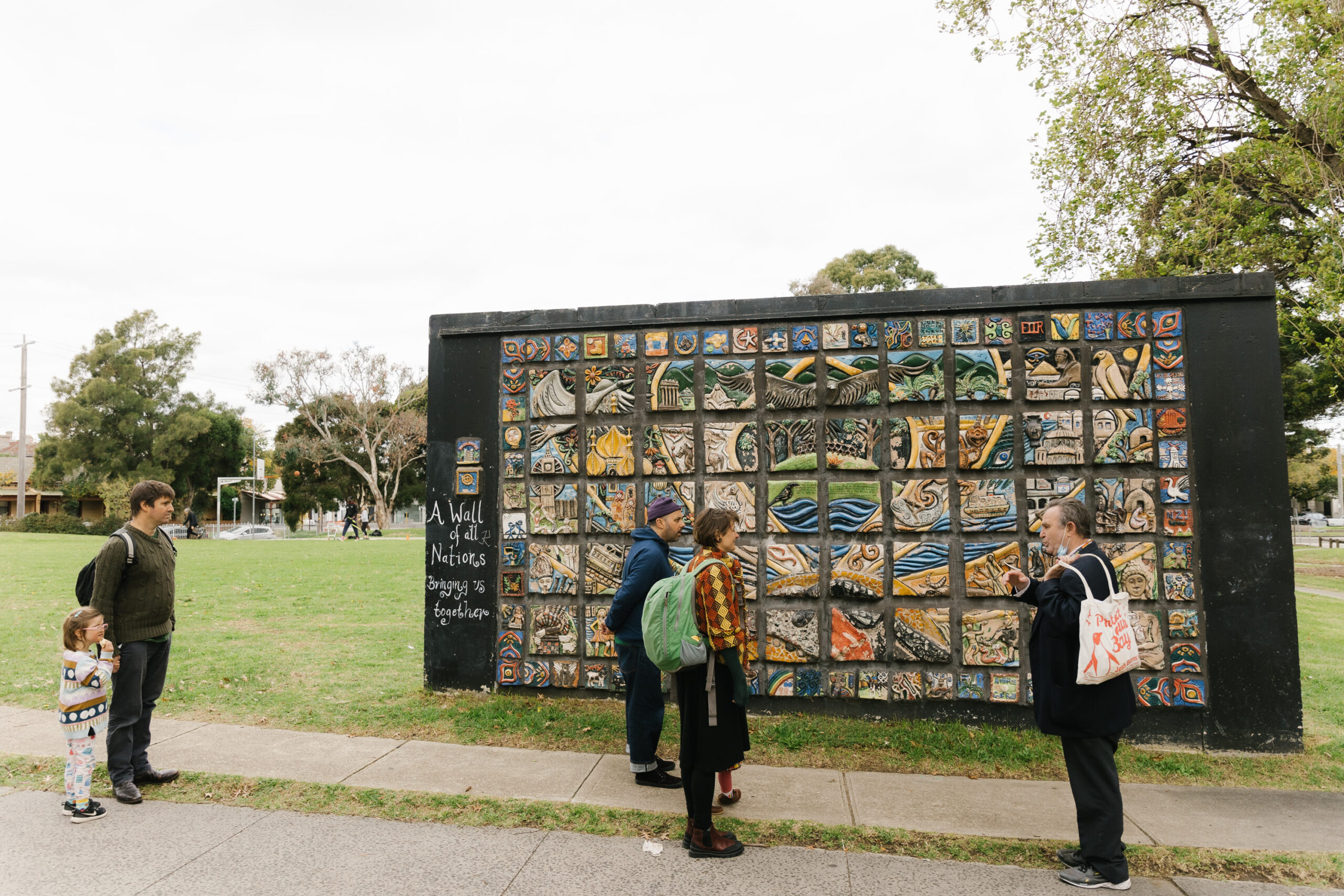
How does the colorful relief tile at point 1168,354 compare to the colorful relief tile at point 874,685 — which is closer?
the colorful relief tile at point 1168,354

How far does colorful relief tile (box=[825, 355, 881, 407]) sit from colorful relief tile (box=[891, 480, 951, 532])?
77 cm

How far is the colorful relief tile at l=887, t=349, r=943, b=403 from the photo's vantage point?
20.7 feet

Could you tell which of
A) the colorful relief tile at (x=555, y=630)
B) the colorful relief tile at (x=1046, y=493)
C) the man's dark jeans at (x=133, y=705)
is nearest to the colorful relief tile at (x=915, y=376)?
the colorful relief tile at (x=1046, y=493)

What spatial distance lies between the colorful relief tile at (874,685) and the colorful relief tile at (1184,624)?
216 cm

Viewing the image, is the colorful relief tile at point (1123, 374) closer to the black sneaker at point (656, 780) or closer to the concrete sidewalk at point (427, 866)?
the concrete sidewalk at point (427, 866)

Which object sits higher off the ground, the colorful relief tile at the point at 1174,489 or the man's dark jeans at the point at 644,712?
the colorful relief tile at the point at 1174,489

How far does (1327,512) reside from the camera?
77188 mm

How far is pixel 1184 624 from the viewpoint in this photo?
5824 mm

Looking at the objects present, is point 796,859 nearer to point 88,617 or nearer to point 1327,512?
point 88,617

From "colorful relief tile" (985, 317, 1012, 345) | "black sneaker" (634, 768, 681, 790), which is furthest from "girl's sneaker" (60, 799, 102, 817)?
"colorful relief tile" (985, 317, 1012, 345)

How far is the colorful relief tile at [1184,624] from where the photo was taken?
5820mm

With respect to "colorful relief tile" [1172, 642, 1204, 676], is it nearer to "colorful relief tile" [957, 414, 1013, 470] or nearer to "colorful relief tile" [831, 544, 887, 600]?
"colorful relief tile" [957, 414, 1013, 470]

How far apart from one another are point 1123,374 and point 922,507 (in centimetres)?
188

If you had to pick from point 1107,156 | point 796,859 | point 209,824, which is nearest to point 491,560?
point 209,824
